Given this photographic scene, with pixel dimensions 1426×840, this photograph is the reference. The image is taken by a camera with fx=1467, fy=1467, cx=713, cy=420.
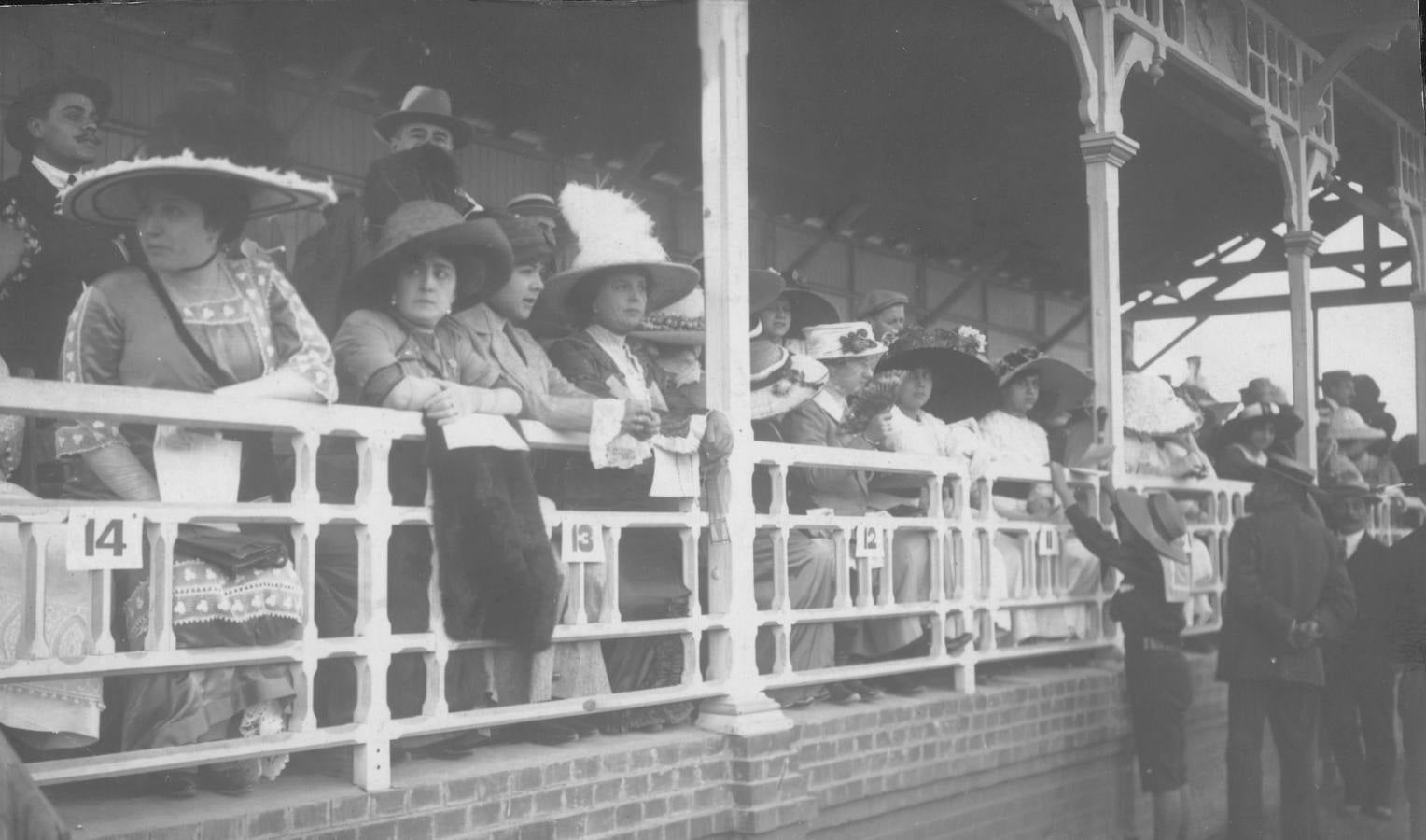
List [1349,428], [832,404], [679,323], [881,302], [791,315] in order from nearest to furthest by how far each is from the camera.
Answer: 1. [679,323]
2. [832,404]
3. [791,315]
4. [881,302]
5. [1349,428]

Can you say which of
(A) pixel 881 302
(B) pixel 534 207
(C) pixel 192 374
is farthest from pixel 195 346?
(A) pixel 881 302

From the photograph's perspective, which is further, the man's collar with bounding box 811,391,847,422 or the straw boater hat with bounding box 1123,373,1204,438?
the straw boater hat with bounding box 1123,373,1204,438

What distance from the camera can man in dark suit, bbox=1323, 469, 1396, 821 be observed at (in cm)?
985

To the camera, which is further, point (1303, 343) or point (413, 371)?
point (1303, 343)

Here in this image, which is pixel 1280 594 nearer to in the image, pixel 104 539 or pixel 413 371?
pixel 413 371

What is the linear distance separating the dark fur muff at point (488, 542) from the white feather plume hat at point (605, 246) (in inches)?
47.7

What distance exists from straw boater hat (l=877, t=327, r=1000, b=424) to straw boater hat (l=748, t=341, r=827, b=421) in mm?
1039

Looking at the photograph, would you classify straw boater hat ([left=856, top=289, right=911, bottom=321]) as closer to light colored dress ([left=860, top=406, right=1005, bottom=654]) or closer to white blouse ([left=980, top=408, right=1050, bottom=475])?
white blouse ([left=980, top=408, right=1050, bottom=475])

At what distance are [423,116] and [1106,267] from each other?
417 centimetres


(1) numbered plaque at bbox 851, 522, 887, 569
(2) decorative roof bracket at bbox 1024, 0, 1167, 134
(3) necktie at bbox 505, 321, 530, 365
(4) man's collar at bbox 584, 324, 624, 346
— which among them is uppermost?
(2) decorative roof bracket at bbox 1024, 0, 1167, 134

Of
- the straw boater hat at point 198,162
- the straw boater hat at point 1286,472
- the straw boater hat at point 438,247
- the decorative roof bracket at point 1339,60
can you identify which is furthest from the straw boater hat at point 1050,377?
the straw boater hat at point 198,162

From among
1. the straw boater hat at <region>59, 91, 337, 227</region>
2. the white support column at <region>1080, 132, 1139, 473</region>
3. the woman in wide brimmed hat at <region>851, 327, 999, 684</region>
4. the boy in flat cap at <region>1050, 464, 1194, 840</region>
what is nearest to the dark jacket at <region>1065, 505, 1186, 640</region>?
the boy in flat cap at <region>1050, 464, 1194, 840</region>

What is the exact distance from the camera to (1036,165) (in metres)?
12.8

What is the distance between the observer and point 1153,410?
9.09 metres
